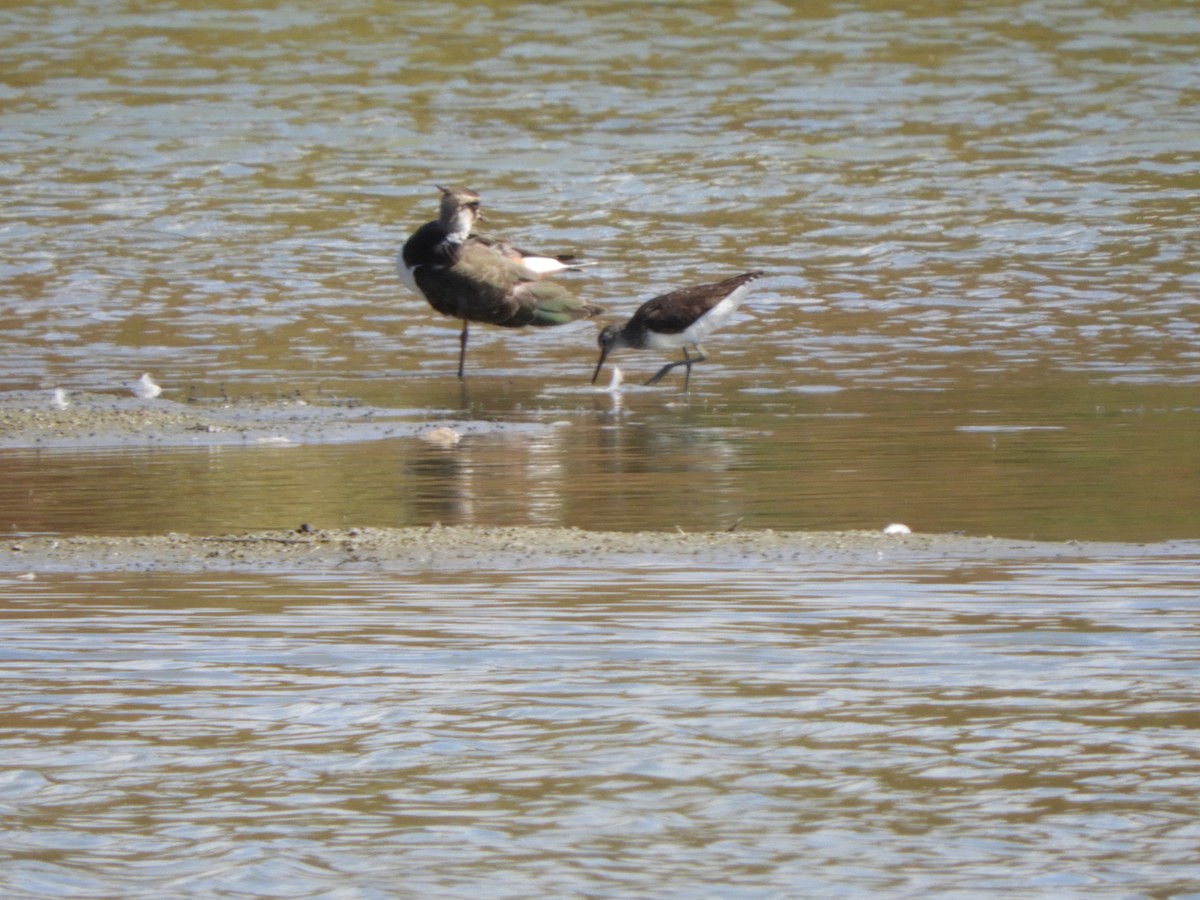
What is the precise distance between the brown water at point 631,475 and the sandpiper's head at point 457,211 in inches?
38.5

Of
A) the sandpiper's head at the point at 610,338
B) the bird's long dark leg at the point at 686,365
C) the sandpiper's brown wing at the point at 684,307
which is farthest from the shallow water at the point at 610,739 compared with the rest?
the sandpiper's head at the point at 610,338

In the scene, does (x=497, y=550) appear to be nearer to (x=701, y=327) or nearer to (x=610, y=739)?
(x=610, y=739)

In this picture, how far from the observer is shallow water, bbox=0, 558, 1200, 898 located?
4016 mm

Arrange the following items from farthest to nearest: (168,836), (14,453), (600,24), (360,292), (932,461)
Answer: (600,24)
(360,292)
(14,453)
(932,461)
(168,836)

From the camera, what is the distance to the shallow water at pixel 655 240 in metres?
9.88

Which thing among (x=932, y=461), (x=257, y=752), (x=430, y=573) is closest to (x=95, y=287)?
(x=932, y=461)

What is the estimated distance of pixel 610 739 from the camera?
16.0 feet

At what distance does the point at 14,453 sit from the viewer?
11.0 metres

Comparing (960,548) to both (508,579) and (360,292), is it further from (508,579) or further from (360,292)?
(360,292)

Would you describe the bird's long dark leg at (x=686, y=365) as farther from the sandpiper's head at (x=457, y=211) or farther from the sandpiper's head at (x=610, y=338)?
the sandpiper's head at (x=457, y=211)

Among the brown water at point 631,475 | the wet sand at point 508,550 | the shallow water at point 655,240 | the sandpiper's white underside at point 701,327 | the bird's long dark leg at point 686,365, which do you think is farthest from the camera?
the sandpiper's white underside at point 701,327

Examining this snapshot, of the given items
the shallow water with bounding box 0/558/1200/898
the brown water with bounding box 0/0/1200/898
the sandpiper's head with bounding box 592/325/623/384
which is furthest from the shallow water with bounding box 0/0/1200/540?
the shallow water with bounding box 0/558/1200/898

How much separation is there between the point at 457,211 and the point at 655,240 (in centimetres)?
579

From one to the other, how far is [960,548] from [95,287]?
42.6ft
